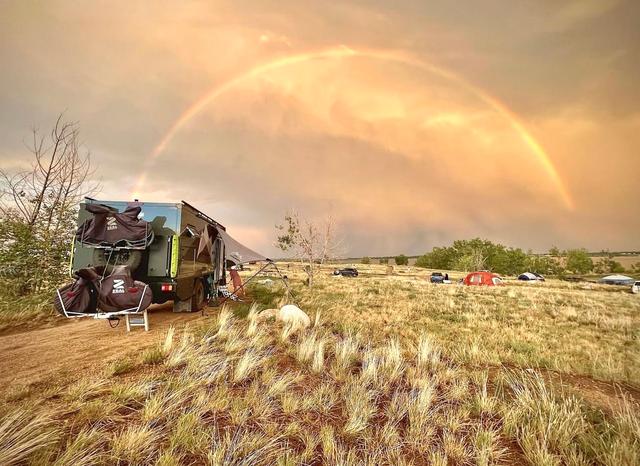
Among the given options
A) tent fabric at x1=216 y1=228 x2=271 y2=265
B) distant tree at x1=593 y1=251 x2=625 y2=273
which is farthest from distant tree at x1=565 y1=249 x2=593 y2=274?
tent fabric at x1=216 y1=228 x2=271 y2=265

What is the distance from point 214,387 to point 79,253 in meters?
7.12

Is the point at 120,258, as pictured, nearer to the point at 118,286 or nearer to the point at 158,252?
the point at 158,252

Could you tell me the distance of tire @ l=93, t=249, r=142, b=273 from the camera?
8.62 meters

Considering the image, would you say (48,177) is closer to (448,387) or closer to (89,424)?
(89,424)

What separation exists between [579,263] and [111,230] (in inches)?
5329

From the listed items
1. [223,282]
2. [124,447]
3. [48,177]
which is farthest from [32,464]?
[223,282]

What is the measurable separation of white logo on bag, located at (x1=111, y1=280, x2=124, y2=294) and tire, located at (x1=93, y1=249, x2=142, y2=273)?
4.65 feet

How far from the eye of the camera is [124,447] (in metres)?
3.03

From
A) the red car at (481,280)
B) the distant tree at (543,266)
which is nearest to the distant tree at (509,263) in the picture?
the distant tree at (543,266)

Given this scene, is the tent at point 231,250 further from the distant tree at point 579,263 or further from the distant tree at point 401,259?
the distant tree at point 401,259

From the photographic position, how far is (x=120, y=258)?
8.66 m

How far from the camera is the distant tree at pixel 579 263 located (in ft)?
352

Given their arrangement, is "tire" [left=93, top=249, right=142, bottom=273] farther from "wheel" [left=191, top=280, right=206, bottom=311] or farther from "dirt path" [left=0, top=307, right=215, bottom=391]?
"wheel" [left=191, top=280, right=206, bottom=311]

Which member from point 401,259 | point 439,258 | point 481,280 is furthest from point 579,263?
point 481,280
